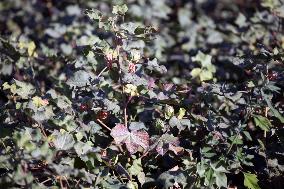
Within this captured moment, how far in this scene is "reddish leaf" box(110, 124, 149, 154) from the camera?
1.94m

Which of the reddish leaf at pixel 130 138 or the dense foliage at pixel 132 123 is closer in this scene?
the dense foliage at pixel 132 123

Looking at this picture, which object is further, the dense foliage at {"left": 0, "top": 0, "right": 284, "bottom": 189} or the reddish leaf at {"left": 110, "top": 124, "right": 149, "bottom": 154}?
the reddish leaf at {"left": 110, "top": 124, "right": 149, "bottom": 154}

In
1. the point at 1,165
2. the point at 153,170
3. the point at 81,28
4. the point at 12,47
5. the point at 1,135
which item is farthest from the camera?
the point at 81,28

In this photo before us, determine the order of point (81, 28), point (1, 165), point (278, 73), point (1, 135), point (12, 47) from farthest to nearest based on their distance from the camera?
point (81, 28), point (12, 47), point (278, 73), point (1, 135), point (1, 165)

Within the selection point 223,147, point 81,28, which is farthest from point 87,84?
point 81,28

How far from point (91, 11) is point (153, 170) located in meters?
0.83

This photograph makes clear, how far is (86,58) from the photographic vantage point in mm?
2449

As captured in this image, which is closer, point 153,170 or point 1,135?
point 1,135

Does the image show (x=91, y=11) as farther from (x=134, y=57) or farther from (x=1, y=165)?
(x=1, y=165)

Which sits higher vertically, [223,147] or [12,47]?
[12,47]

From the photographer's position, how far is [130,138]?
6.44ft

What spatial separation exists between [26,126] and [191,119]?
0.81m

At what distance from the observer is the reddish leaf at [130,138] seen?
76.4 inches

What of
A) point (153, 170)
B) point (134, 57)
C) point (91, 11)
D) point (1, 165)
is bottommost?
point (153, 170)
